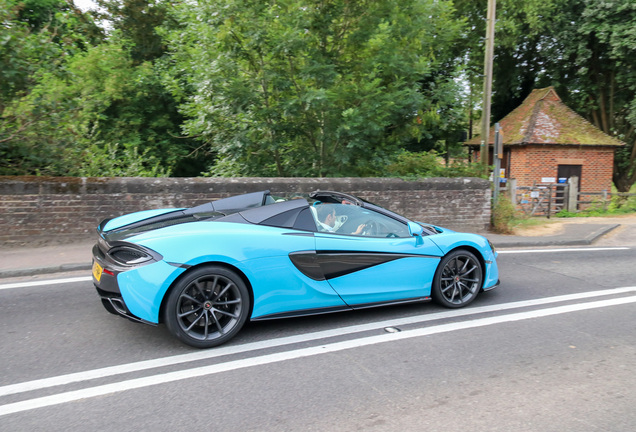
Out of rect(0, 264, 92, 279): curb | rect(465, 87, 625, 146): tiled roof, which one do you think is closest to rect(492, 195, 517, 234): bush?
rect(0, 264, 92, 279): curb

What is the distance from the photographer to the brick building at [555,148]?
20359 millimetres

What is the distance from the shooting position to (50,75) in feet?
27.8

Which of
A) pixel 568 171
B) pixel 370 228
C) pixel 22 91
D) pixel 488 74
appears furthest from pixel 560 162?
pixel 22 91

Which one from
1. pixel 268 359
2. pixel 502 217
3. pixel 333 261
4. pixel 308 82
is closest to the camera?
pixel 268 359

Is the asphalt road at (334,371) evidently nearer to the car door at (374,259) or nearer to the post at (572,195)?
the car door at (374,259)

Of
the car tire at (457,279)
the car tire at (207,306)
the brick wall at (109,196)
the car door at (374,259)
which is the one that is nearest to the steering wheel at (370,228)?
the car door at (374,259)

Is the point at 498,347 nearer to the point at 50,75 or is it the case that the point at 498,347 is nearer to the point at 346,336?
the point at 346,336

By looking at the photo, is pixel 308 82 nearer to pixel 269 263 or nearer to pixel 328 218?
pixel 328 218

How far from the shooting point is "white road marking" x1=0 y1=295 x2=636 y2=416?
3.07 meters

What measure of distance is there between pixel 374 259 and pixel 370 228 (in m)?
0.37

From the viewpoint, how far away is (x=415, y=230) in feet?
16.1

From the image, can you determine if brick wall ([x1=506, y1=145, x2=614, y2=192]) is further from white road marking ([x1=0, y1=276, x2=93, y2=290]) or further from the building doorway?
white road marking ([x1=0, y1=276, x2=93, y2=290])

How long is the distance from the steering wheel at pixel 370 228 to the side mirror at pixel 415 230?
1.28ft

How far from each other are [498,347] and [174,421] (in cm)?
279
